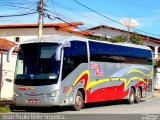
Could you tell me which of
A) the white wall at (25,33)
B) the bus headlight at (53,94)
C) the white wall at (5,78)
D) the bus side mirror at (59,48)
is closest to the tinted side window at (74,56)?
the bus side mirror at (59,48)

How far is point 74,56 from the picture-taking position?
66.3ft

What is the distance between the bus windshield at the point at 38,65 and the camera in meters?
19.2

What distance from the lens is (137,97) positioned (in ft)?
89.4

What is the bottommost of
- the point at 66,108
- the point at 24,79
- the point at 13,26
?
the point at 66,108

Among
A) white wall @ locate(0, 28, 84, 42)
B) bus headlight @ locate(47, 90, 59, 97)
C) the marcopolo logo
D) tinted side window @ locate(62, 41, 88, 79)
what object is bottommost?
bus headlight @ locate(47, 90, 59, 97)

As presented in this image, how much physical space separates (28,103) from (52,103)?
107 centimetres

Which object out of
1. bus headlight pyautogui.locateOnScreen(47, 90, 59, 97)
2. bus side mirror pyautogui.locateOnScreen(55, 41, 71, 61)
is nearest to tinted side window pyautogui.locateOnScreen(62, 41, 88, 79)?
bus side mirror pyautogui.locateOnScreen(55, 41, 71, 61)

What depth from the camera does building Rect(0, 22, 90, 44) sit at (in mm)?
44250

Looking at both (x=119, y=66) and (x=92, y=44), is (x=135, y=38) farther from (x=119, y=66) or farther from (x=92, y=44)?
(x=92, y=44)

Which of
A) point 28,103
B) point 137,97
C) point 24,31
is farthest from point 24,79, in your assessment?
point 24,31

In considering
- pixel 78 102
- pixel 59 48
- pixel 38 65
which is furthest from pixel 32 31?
pixel 59 48

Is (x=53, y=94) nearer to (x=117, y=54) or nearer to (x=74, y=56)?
(x=74, y=56)

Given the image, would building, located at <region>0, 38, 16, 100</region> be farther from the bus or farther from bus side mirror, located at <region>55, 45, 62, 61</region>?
bus side mirror, located at <region>55, 45, 62, 61</region>

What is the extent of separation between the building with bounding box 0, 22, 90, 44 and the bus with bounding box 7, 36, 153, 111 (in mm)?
19987
